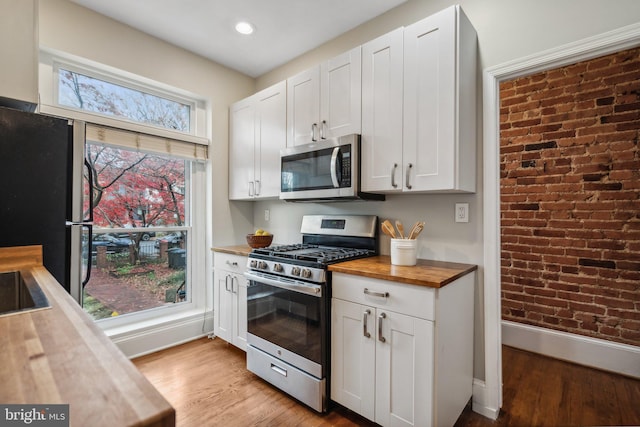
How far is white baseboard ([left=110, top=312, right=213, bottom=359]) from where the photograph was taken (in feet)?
8.36

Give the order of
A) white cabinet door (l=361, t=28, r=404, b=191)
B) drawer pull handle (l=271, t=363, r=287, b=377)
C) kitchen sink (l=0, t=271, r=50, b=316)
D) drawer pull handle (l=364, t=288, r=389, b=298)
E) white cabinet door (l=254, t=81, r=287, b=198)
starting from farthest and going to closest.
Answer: white cabinet door (l=254, t=81, r=287, b=198) → drawer pull handle (l=271, t=363, r=287, b=377) → white cabinet door (l=361, t=28, r=404, b=191) → drawer pull handle (l=364, t=288, r=389, b=298) → kitchen sink (l=0, t=271, r=50, b=316)

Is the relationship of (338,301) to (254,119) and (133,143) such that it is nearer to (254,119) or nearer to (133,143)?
(254,119)

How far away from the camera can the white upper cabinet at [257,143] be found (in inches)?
105

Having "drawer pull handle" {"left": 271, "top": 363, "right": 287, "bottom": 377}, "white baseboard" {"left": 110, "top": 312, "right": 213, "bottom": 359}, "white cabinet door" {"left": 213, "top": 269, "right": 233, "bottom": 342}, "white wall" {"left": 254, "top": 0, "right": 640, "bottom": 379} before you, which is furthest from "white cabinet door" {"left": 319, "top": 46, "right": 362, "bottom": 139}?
"white baseboard" {"left": 110, "top": 312, "right": 213, "bottom": 359}

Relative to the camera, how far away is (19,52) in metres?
1.54

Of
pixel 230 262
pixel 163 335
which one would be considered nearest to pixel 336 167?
pixel 230 262

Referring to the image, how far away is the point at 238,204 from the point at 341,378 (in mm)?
2068

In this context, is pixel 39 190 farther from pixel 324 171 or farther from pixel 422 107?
pixel 422 107

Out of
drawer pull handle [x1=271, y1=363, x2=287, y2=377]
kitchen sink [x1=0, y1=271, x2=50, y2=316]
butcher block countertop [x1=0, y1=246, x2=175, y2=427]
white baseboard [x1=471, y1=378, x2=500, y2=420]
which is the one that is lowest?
Answer: white baseboard [x1=471, y1=378, x2=500, y2=420]

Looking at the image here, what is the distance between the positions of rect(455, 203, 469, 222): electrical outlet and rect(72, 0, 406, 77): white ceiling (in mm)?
1498

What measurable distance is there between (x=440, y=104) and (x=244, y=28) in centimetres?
171

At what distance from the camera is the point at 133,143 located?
2576mm

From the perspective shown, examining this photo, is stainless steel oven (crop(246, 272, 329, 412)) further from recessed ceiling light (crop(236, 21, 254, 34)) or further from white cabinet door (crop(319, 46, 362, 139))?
recessed ceiling light (crop(236, 21, 254, 34))

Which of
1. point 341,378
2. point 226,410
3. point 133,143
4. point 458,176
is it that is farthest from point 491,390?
point 133,143
